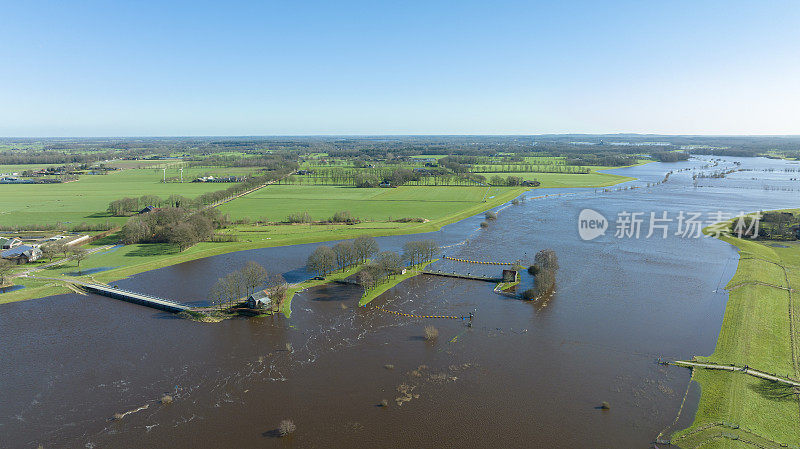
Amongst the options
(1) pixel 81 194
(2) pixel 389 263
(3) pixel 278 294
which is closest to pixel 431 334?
(2) pixel 389 263

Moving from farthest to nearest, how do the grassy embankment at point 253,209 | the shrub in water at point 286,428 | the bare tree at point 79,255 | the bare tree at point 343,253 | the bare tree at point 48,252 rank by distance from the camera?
the grassy embankment at point 253,209 < the bare tree at point 48,252 < the bare tree at point 79,255 < the bare tree at point 343,253 < the shrub in water at point 286,428

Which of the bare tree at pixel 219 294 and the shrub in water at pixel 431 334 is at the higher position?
the bare tree at pixel 219 294

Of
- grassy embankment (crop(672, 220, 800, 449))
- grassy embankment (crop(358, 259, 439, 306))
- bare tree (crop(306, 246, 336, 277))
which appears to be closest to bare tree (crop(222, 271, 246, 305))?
bare tree (crop(306, 246, 336, 277))

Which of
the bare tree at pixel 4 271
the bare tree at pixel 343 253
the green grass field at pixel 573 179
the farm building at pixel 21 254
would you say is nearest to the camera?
the bare tree at pixel 4 271

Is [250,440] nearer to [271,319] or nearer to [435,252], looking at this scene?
[271,319]

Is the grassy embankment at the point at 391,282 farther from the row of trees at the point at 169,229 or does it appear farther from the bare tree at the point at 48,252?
the bare tree at the point at 48,252

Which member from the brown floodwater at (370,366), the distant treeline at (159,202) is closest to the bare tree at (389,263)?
the brown floodwater at (370,366)
